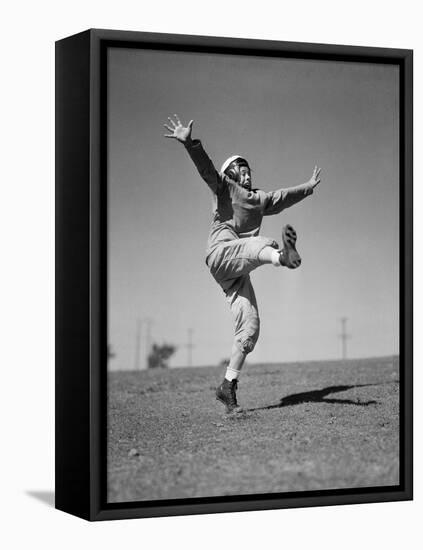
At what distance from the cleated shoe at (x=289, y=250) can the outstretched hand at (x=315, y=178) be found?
0.58m

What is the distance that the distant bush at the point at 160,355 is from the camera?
11.7 m

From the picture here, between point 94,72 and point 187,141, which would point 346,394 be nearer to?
point 187,141

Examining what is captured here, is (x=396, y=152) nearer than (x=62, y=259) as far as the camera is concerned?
No

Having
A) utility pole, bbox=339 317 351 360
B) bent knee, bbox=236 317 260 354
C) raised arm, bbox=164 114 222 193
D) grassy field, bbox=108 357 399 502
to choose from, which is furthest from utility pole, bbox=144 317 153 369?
utility pole, bbox=339 317 351 360

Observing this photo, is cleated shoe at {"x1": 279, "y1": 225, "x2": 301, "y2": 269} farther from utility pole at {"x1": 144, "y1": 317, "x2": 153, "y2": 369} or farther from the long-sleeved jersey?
utility pole at {"x1": 144, "y1": 317, "x2": 153, "y2": 369}

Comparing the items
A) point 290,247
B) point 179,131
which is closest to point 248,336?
point 290,247

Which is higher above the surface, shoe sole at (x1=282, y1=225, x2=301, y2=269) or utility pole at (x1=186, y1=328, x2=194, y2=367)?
shoe sole at (x1=282, y1=225, x2=301, y2=269)

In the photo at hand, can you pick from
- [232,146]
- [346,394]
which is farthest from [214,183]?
[346,394]

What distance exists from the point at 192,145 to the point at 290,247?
102cm

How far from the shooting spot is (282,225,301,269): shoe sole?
39.2ft

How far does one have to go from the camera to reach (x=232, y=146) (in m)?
12.1

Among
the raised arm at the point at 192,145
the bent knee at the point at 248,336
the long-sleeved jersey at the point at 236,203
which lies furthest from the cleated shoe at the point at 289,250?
the raised arm at the point at 192,145

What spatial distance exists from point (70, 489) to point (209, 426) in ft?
3.56

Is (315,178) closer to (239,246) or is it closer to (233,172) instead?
(233,172)
